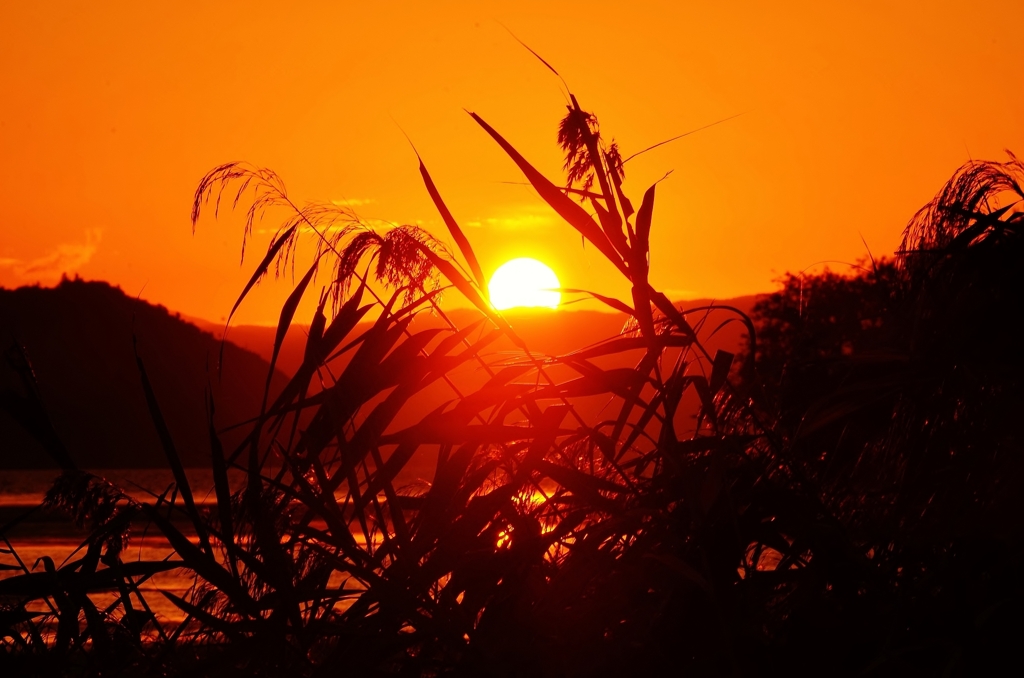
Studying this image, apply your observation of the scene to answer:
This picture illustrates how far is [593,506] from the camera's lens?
1689 mm

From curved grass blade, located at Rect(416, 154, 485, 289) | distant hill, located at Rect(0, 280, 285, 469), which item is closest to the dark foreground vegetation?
curved grass blade, located at Rect(416, 154, 485, 289)

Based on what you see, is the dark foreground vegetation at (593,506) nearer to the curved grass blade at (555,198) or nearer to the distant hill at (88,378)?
the curved grass blade at (555,198)

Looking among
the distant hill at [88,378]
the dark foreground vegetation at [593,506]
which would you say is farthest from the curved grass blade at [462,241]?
the distant hill at [88,378]

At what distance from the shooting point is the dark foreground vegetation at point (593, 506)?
159 centimetres

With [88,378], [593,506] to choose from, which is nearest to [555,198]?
[593,506]

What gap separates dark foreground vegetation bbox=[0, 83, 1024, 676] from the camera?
159cm

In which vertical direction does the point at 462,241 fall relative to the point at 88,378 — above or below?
below

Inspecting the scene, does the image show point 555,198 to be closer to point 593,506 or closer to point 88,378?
point 593,506

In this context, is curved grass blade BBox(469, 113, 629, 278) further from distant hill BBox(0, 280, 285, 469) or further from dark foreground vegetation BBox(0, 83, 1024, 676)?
distant hill BBox(0, 280, 285, 469)

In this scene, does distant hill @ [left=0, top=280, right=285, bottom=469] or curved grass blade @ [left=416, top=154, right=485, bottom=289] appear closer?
curved grass blade @ [left=416, top=154, right=485, bottom=289]

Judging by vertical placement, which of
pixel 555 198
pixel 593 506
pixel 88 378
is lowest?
pixel 593 506

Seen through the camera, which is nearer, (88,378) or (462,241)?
(462,241)

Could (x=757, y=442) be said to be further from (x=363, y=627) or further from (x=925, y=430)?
(x=363, y=627)

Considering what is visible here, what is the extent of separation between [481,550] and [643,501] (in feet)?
0.94
